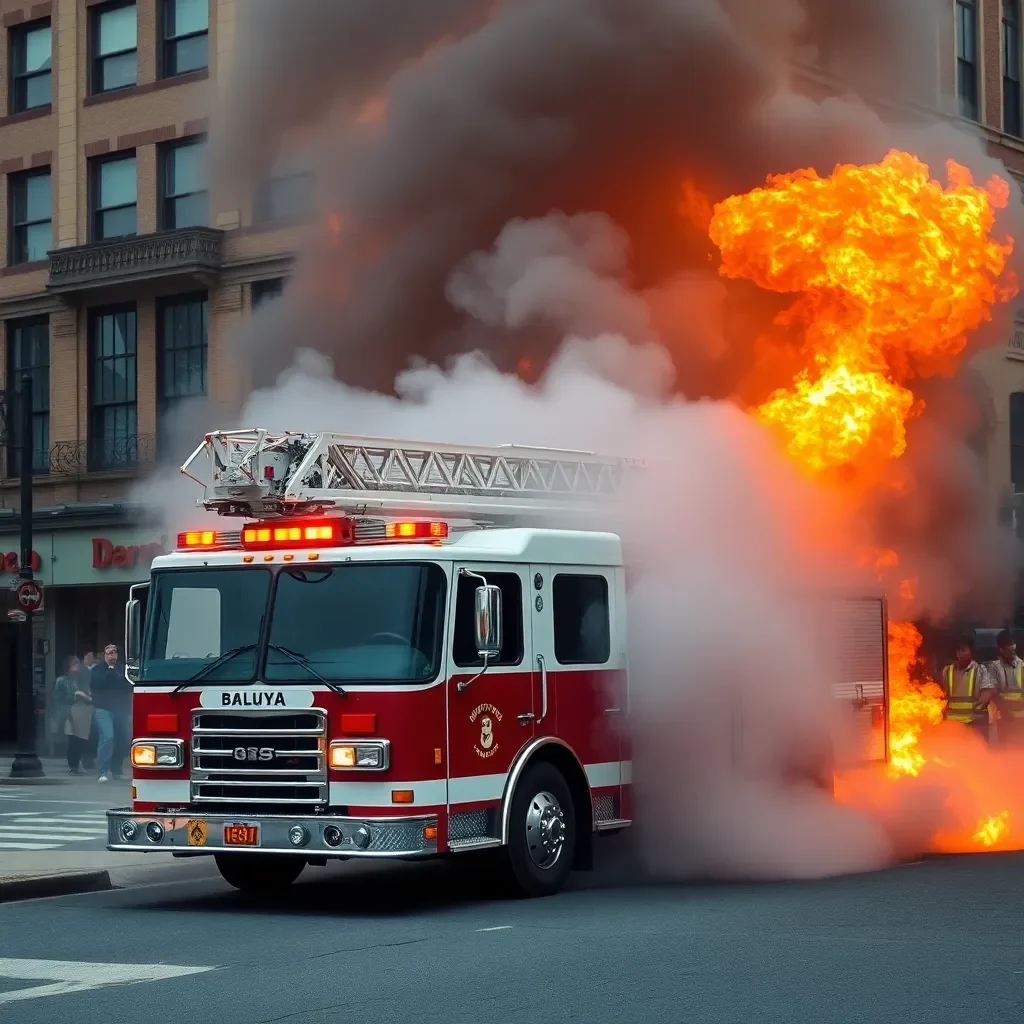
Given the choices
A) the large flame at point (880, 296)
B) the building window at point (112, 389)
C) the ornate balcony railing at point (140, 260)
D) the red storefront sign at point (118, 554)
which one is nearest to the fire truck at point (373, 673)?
the large flame at point (880, 296)

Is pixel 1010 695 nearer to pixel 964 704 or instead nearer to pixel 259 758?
pixel 964 704

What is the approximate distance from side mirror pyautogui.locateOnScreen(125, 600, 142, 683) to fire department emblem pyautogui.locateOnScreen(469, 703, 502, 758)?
213cm

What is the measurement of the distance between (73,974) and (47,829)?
8621 millimetres

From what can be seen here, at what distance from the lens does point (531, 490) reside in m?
11.9

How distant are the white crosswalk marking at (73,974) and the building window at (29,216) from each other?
76.9 feet

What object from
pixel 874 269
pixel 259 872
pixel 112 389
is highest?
pixel 112 389

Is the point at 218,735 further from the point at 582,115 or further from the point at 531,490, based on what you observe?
the point at 582,115

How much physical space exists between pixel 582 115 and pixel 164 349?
14247 mm

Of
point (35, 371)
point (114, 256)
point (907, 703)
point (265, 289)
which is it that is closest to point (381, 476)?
point (907, 703)

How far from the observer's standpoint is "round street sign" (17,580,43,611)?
22.8 metres

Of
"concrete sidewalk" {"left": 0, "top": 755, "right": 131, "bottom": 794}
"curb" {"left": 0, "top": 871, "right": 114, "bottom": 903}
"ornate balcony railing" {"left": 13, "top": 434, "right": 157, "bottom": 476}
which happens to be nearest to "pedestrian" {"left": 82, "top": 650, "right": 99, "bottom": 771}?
"concrete sidewalk" {"left": 0, "top": 755, "right": 131, "bottom": 794}

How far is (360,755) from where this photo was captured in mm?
9938

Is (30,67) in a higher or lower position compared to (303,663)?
higher

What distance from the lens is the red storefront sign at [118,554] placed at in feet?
92.9
